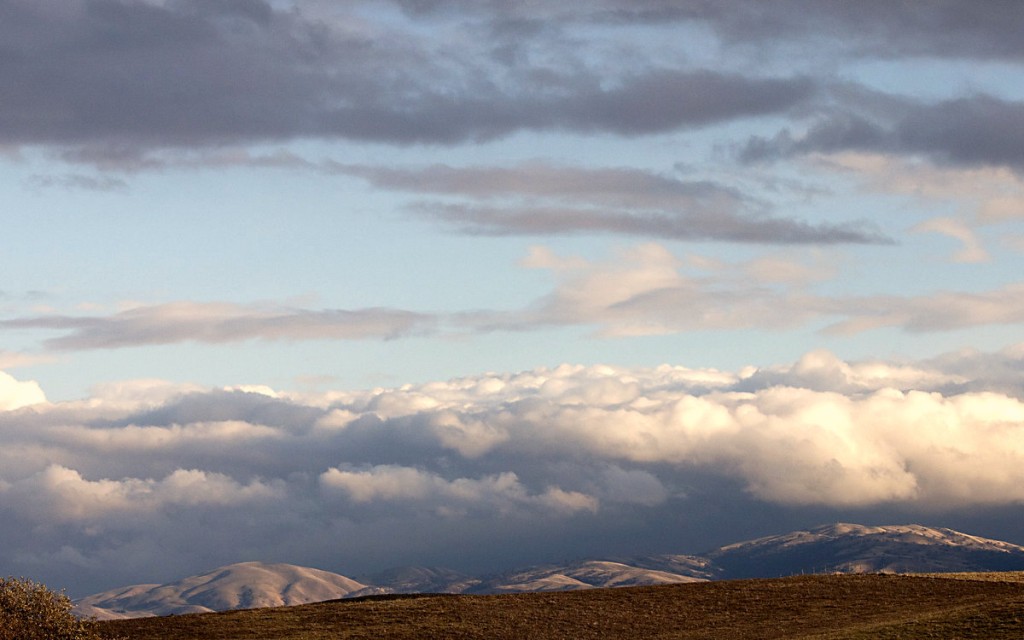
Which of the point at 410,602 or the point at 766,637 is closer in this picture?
the point at 766,637

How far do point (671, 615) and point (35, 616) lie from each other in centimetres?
4501

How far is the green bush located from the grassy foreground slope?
5748 mm

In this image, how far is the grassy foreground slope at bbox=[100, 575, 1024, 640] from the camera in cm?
8244

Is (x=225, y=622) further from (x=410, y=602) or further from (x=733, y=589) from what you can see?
(x=733, y=589)

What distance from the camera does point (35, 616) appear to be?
264 feet

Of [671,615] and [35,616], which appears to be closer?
[35,616]

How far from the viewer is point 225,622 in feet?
310

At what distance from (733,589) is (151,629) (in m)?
46.9

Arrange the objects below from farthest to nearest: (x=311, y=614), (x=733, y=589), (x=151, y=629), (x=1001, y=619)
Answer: (x=733, y=589)
(x=311, y=614)
(x=151, y=629)
(x=1001, y=619)

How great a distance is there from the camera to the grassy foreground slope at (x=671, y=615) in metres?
82.4

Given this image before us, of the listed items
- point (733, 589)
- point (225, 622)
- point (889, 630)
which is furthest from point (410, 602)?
point (889, 630)

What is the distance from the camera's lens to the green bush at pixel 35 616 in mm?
79312

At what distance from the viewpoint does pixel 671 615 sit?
94.3m

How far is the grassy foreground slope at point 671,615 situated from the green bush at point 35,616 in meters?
5.75
